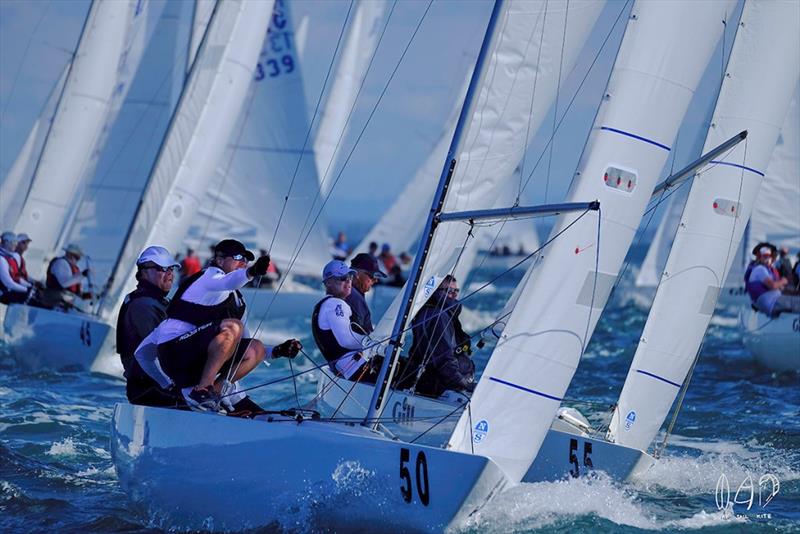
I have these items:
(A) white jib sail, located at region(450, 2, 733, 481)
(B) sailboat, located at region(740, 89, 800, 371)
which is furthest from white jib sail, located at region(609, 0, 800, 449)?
(B) sailboat, located at region(740, 89, 800, 371)

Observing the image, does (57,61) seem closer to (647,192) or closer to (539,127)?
(539,127)

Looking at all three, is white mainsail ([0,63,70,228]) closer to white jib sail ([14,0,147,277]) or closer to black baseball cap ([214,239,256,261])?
white jib sail ([14,0,147,277])

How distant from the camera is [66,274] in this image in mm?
A: 13031

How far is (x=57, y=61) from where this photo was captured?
52.2 feet

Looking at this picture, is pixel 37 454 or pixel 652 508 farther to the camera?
pixel 37 454

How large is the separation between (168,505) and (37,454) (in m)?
2.12

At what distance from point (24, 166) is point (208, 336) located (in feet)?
40.2

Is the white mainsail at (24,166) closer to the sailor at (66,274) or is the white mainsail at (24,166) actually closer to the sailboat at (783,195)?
the sailor at (66,274)

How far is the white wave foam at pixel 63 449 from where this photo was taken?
775cm

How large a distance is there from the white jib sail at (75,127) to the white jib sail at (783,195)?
938 centimetres

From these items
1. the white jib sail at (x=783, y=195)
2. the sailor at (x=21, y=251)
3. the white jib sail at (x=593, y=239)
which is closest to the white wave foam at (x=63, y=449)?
the white jib sail at (x=593, y=239)

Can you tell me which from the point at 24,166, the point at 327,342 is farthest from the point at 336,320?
the point at 24,166

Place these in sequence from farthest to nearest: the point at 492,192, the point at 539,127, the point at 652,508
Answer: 1. the point at 539,127
2. the point at 492,192
3. the point at 652,508

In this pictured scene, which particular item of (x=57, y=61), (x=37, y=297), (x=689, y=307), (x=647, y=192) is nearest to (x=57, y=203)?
(x=57, y=61)
